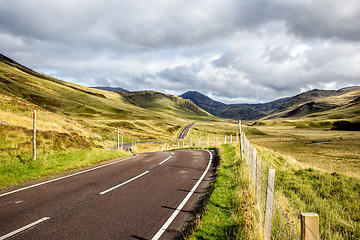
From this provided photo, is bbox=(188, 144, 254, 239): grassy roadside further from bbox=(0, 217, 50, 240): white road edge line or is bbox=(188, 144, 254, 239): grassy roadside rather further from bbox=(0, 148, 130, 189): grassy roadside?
bbox=(0, 148, 130, 189): grassy roadside

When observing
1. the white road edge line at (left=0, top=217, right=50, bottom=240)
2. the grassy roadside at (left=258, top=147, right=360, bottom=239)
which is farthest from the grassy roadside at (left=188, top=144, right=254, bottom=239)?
the white road edge line at (left=0, top=217, right=50, bottom=240)

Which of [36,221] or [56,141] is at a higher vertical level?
[56,141]

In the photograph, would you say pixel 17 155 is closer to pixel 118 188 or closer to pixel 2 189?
pixel 2 189

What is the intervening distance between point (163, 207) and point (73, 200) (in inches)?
126

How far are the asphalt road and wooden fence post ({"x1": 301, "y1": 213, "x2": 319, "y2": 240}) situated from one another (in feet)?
10.1

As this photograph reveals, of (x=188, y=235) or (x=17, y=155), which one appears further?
(x=17, y=155)

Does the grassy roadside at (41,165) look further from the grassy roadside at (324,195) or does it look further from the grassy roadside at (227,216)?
the grassy roadside at (324,195)

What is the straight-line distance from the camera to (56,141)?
16.5 m

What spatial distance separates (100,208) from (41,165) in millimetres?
7329

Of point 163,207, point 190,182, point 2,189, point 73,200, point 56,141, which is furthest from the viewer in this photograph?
point 56,141

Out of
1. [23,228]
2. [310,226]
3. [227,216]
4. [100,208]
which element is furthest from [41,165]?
[310,226]

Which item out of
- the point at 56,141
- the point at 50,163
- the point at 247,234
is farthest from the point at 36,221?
the point at 56,141

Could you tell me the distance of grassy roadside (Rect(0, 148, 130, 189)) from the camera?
30.4 feet

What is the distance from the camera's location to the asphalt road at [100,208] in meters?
4.91
